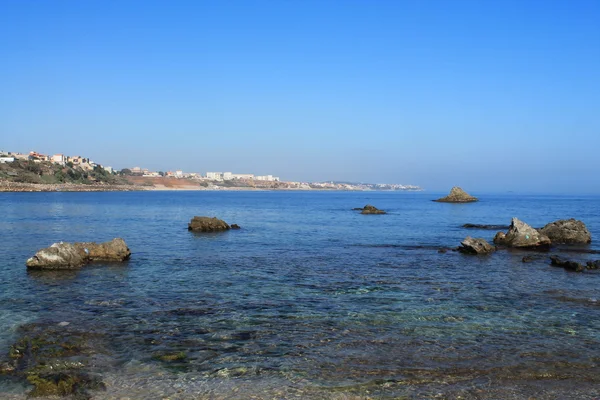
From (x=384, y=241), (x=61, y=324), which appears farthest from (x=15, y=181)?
(x=61, y=324)

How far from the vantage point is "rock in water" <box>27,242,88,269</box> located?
22641mm

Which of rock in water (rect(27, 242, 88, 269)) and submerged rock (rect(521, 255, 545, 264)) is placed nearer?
rock in water (rect(27, 242, 88, 269))

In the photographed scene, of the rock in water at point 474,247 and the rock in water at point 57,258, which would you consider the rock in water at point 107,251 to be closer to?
the rock in water at point 57,258

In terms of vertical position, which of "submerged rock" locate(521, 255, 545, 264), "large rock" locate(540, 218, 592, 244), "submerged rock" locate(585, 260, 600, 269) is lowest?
"submerged rock" locate(521, 255, 545, 264)

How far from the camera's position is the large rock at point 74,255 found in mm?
22703

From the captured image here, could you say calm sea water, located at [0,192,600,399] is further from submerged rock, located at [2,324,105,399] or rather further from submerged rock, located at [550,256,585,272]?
submerged rock, located at [550,256,585,272]

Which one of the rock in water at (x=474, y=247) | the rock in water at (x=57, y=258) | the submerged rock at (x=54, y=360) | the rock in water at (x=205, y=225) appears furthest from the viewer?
the rock in water at (x=205, y=225)

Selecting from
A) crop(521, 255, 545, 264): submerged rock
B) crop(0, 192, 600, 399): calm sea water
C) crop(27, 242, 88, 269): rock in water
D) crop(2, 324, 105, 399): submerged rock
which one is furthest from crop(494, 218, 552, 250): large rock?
crop(2, 324, 105, 399): submerged rock

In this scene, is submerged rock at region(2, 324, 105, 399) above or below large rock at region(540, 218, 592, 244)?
below

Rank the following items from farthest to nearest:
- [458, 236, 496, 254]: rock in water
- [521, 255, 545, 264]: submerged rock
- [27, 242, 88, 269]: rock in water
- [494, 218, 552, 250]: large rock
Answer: [494, 218, 552, 250]: large rock, [458, 236, 496, 254]: rock in water, [521, 255, 545, 264]: submerged rock, [27, 242, 88, 269]: rock in water

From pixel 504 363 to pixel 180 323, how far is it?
899cm

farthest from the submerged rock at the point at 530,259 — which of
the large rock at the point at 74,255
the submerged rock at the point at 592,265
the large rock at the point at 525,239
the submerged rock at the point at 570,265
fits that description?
the large rock at the point at 74,255

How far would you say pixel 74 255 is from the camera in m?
23.8

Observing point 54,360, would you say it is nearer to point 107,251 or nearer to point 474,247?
point 107,251
